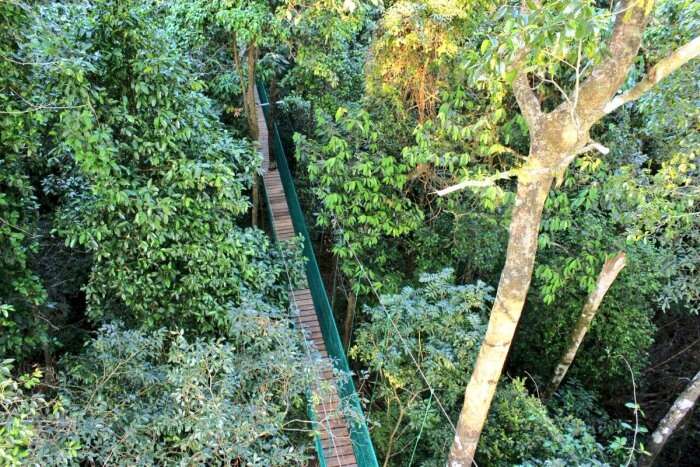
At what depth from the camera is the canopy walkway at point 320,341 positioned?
3.77m

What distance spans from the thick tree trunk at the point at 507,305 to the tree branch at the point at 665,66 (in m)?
0.50

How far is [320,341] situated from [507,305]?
2.52 metres

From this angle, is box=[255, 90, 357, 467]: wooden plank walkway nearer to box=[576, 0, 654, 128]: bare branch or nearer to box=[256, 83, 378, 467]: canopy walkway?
box=[256, 83, 378, 467]: canopy walkway

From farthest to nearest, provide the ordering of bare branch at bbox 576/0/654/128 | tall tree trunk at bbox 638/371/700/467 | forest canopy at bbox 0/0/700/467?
1. tall tree trunk at bbox 638/371/700/467
2. forest canopy at bbox 0/0/700/467
3. bare branch at bbox 576/0/654/128

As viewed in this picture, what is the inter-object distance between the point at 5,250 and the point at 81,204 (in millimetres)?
557

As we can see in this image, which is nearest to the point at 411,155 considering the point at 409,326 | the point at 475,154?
the point at 475,154

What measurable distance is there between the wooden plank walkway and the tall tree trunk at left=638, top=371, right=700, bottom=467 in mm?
2562

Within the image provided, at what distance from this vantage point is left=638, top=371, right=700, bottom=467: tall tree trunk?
4395mm

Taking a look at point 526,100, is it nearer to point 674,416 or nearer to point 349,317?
point 674,416

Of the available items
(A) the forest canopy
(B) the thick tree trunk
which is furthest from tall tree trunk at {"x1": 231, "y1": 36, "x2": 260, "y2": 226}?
(B) the thick tree trunk

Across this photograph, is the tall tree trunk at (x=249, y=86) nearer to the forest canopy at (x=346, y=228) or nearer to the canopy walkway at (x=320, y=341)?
the forest canopy at (x=346, y=228)

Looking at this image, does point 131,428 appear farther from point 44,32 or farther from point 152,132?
point 44,32

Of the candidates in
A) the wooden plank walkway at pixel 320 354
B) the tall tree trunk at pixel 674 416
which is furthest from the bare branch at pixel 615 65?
the tall tree trunk at pixel 674 416

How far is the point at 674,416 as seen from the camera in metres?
4.51
